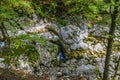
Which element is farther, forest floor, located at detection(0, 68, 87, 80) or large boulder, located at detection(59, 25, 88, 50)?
large boulder, located at detection(59, 25, 88, 50)

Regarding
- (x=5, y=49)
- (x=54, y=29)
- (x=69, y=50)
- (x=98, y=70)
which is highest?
(x=5, y=49)

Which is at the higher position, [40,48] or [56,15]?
[56,15]

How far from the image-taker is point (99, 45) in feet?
52.4

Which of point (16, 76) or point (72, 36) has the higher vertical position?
point (72, 36)

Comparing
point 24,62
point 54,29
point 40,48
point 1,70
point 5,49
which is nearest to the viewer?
point 5,49

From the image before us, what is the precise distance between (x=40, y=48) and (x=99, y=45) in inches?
164

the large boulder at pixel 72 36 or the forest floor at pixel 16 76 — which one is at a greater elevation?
the large boulder at pixel 72 36

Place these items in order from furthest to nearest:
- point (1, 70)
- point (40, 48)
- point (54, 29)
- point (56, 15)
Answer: point (56, 15), point (54, 29), point (40, 48), point (1, 70)

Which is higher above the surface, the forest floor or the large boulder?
the large boulder

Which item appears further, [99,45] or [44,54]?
[99,45]

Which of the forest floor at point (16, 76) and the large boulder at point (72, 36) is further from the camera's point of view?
the large boulder at point (72, 36)

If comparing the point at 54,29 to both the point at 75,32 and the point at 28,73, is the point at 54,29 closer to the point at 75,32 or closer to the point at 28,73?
the point at 75,32

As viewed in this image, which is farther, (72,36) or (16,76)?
(72,36)

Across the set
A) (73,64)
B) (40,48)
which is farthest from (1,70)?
(73,64)
